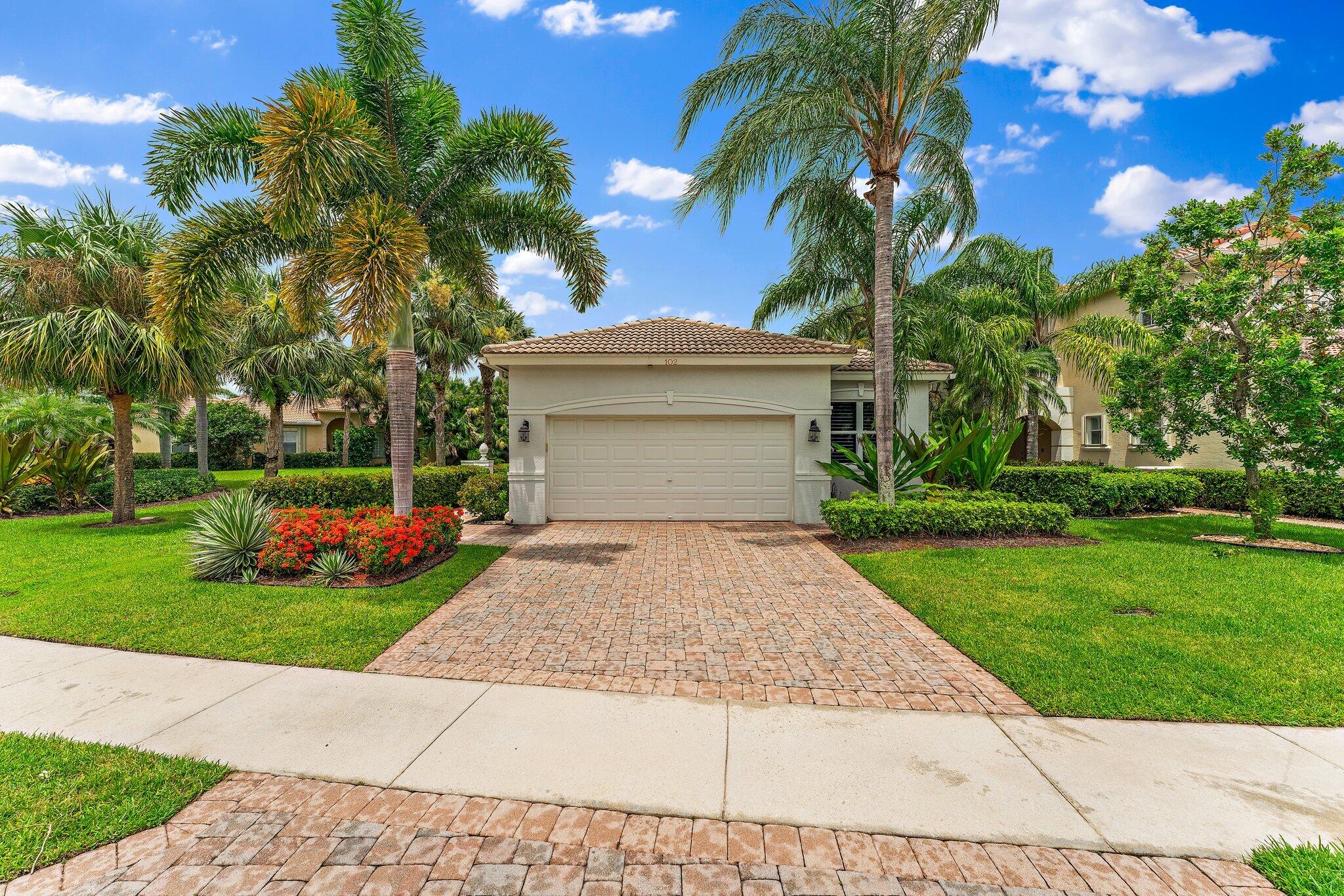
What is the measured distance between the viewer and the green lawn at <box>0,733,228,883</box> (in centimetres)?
281

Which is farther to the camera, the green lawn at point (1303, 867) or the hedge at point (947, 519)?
the hedge at point (947, 519)

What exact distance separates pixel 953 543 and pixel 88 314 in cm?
1705

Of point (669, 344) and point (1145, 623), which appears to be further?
point (669, 344)

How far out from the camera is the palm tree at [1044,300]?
17.2m

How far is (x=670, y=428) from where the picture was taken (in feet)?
42.9

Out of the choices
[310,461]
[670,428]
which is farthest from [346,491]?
[310,461]

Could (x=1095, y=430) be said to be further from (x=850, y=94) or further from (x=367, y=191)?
(x=367, y=191)

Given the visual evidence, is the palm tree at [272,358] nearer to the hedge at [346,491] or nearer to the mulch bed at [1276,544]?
the hedge at [346,491]

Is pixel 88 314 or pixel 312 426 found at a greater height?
pixel 88 314

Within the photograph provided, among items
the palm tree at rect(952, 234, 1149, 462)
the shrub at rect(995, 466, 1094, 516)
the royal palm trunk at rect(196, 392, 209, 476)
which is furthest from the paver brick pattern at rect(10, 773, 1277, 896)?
the royal palm trunk at rect(196, 392, 209, 476)

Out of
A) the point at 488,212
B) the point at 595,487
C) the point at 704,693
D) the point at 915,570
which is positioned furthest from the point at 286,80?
the point at 915,570

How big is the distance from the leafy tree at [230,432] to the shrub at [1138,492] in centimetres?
3517

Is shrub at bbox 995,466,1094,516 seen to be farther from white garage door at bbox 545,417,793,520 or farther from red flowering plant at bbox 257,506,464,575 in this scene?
red flowering plant at bbox 257,506,464,575

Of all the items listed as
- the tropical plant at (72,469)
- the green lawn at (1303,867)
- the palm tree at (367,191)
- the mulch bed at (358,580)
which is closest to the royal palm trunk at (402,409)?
the palm tree at (367,191)
